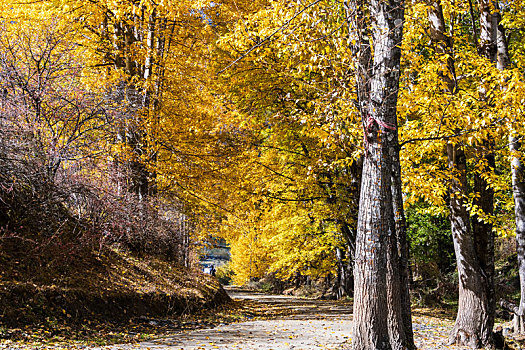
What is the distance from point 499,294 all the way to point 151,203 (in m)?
12.7

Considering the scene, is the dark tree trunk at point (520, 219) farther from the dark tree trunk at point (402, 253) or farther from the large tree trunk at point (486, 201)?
the dark tree trunk at point (402, 253)

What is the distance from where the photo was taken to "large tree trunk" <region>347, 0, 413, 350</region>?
17.8ft

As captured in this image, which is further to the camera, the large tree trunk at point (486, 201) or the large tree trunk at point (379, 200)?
the large tree trunk at point (486, 201)

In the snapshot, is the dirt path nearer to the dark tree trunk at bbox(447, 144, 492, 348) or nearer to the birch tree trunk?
the dark tree trunk at bbox(447, 144, 492, 348)

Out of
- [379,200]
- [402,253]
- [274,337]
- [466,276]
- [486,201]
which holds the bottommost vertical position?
[274,337]

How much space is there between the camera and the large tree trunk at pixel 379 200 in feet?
17.8

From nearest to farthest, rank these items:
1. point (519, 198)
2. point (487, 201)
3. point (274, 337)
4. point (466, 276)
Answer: point (274, 337)
point (466, 276)
point (487, 201)
point (519, 198)

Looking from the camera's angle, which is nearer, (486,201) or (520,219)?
(486,201)

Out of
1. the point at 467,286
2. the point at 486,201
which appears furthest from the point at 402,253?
the point at 486,201

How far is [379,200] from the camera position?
218 inches

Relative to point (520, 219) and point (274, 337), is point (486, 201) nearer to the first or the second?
point (520, 219)

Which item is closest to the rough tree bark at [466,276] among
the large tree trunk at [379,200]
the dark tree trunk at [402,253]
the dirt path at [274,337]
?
the dirt path at [274,337]

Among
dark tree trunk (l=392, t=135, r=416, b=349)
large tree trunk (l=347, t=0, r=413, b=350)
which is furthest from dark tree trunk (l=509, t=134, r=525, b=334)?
large tree trunk (l=347, t=0, r=413, b=350)

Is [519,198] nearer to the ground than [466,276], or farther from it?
farther from it
